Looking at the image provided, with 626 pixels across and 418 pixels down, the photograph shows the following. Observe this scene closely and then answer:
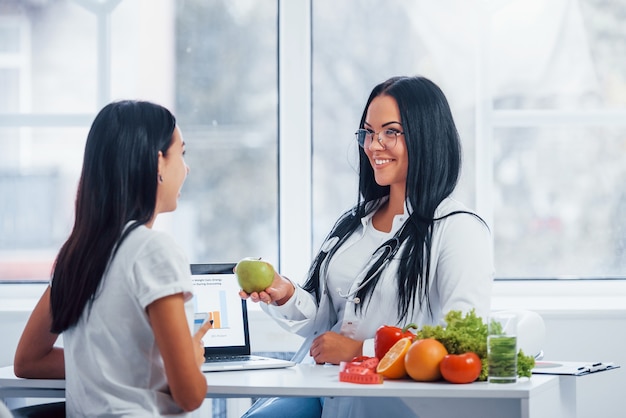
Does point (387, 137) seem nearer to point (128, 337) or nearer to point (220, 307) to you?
point (220, 307)

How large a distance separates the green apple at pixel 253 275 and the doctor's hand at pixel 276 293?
0.03 meters

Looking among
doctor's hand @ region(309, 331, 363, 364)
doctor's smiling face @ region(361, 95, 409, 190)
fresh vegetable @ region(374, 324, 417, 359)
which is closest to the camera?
fresh vegetable @ region(374, 324, 417, 359)

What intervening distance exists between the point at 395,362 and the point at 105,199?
2.48 feet

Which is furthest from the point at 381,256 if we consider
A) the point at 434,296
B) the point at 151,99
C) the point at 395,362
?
the point at 151,99

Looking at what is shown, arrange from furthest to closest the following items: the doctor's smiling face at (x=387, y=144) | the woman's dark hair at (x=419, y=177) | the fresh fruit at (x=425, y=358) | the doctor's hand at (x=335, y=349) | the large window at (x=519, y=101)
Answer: the large window at (x=519, y=101)
the doctor's smiling face at (x=387, y=144)
the woman's dark hair at (x=419, y=177)
the doctor's hand at (x=335, y=349)
the fresh fruit at (x=425, y=358)

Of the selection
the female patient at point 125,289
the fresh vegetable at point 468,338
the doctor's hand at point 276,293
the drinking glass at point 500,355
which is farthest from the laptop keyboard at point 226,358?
the drinking glass at point 500,355

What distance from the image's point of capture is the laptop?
2.66 metres

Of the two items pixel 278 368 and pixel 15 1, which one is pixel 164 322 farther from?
pixel 15 1

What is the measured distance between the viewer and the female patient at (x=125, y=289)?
1.96 m

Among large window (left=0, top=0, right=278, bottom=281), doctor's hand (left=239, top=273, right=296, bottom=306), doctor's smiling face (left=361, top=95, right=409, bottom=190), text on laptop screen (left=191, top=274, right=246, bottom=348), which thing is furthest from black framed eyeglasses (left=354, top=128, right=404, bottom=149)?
large window (left=0, top=0, right=278, bottom=281)

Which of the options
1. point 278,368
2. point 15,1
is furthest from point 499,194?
point 15,1

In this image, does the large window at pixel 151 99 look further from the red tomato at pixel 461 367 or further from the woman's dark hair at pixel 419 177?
the red tomato at pixel 461 367

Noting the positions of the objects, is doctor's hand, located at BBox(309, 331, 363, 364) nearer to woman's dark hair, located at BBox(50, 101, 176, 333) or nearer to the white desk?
the white desk

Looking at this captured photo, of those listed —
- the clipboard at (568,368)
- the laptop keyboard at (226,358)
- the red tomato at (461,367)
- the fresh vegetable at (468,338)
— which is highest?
the fresh vegetable at (468,338)
